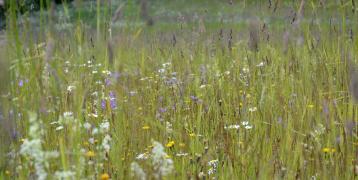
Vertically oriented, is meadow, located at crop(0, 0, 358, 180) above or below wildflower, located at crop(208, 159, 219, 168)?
above

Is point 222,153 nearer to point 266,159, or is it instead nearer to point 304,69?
point 266,159

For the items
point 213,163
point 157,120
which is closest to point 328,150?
point 213,163

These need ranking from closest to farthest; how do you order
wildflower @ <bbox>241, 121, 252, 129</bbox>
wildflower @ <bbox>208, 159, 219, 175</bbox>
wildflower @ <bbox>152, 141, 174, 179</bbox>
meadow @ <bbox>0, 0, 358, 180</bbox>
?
1. wildflower @ <bbox>152, 141, 174, 179</bbox>
2. meadow @ <bbox>0, 0, 358, 180</bbox>
3. wildflower @ <bbox>208, 159, 219, 175</bbox>
4. wildflower @ <bbox>241, 121, 252, 129</bbox>

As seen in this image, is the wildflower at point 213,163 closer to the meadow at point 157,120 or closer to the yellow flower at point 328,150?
the meadow at point 157,120

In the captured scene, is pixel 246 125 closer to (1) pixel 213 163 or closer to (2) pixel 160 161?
(1) pixel 213 163

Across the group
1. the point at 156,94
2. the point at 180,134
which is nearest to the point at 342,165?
the point at 180,134

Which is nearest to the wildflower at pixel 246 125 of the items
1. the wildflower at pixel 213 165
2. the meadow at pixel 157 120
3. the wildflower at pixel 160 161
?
the meadow at pixel 157 120

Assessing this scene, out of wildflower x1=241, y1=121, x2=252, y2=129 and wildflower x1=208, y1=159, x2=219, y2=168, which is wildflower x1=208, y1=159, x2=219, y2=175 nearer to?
wildflower x1=208, y1=159, x2=219, y2=168

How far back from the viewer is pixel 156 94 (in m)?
3.03

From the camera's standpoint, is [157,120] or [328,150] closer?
[328,150]

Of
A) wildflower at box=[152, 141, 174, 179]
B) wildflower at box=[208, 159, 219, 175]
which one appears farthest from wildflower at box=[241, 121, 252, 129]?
wildflower at box=[152, 141, 174, 179]

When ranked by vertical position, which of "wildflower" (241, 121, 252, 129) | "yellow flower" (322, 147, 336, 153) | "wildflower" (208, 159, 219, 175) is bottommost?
"wildflower" (208, 159, 219, 175)

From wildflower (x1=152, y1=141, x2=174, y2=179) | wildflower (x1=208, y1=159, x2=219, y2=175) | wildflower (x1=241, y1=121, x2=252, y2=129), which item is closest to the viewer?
wildflower (x1=152, y1=141, x2=174, y2=179)

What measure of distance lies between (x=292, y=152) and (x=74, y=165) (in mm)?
906
